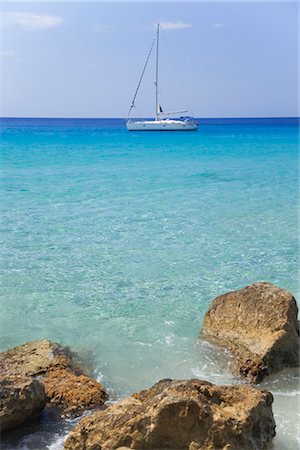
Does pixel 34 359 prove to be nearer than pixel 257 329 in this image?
Yes

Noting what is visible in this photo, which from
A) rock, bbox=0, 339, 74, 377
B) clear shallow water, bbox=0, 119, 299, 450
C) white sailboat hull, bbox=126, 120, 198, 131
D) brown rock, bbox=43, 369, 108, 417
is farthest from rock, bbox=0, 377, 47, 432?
white sailboat hull, bbox=126, 120, 198, 131

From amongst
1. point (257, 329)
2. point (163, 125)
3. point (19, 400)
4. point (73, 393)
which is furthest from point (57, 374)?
point (163, 125)

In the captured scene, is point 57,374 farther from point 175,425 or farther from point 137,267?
point 137,267

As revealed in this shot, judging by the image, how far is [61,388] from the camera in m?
5.97

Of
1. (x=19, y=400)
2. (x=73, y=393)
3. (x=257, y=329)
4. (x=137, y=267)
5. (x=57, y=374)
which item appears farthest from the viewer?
(x=137, y=267)

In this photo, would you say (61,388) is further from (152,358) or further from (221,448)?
(221,448)

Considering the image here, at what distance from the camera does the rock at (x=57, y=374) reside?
5797 mm

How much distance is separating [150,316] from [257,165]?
2381 centimetres

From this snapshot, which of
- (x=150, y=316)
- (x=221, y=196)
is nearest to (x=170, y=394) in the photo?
(x=150, y=316)

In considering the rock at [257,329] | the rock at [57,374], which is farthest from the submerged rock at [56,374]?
the rock at [257,329]

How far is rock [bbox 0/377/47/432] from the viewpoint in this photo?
5293 mm

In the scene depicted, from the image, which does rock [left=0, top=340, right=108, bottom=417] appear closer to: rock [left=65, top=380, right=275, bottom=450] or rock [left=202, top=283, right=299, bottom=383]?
rock [left=65, top=380, right=275, bottom=450]

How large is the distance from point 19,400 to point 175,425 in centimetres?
164

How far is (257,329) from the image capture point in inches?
275
